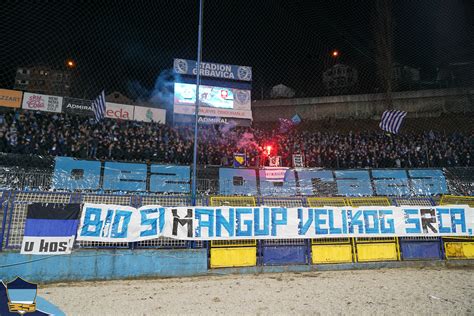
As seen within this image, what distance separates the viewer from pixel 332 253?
8641mm

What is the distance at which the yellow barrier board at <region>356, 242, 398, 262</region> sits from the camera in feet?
28.7

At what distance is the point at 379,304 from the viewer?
227 inches

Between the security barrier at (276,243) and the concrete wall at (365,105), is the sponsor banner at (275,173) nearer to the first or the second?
the security barrier at (276,243)

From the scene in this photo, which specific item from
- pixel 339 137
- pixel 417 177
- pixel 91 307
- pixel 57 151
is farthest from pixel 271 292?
pixel 339 137

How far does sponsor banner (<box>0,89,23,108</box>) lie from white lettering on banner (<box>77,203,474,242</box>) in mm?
24892

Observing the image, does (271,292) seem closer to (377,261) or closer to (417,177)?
(377,261)

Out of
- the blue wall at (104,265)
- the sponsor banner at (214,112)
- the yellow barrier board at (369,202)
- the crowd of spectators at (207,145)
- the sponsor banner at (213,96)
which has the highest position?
the sponsor banner at (213,96)

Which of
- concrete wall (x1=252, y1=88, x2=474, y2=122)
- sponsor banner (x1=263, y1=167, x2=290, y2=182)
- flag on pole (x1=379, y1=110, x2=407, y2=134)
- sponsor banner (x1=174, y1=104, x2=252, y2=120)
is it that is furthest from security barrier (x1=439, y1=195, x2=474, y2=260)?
concrete wall (x1=252, y1=88, x2=474, y2=122)

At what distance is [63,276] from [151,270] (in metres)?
1.98

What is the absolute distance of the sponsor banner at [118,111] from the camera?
2823 cm

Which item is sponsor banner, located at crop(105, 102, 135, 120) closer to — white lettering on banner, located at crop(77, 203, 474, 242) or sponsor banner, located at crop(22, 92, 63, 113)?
sponsor banner, located at crop(22, 92, 63, 113)

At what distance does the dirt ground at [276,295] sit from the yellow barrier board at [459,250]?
1201 mm

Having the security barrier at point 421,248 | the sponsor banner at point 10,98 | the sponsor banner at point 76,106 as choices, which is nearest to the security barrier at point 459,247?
the security barrier at point 421,248

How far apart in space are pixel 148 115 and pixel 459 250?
1049 inches
